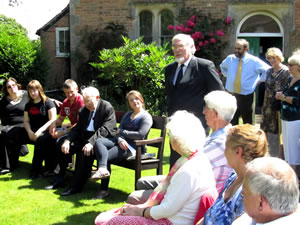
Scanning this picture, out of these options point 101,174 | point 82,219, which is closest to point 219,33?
point 101,174

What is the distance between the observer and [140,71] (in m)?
12.1

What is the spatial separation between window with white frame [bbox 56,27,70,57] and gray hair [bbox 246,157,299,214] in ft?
50.5

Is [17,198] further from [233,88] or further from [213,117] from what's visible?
[233,88]

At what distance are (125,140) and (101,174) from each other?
2.22 feet

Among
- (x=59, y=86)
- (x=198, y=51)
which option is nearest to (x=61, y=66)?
(x=59, y=86)

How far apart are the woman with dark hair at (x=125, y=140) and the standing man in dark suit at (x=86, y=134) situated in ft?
0.49

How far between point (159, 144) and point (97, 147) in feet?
2.65

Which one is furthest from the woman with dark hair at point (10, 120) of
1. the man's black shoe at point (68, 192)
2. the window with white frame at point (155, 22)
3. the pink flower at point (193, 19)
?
the window with white frame at point (155, 22)

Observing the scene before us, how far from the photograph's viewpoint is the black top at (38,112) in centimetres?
653

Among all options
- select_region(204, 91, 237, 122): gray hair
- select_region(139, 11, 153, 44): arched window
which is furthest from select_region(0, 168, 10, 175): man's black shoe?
select_region(139, 11, 153, 44): arched window

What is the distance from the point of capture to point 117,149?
210 inches

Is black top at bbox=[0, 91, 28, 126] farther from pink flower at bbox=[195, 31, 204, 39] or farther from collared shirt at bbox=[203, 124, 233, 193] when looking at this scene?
pink flower at bbox=[195, 31, 204, 39]

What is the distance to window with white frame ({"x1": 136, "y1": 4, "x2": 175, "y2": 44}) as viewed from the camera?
15.1m

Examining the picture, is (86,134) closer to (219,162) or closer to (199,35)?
(219,162)
